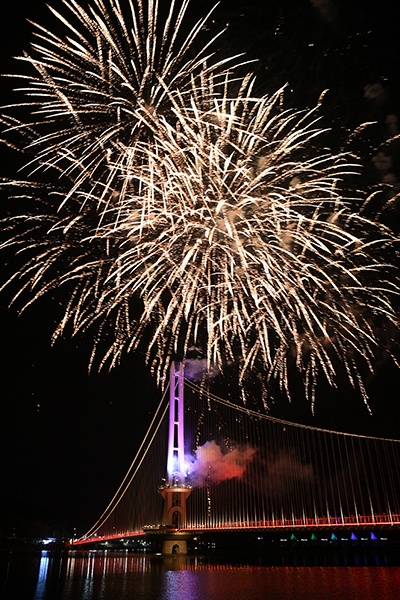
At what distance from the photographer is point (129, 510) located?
5888 centimetres

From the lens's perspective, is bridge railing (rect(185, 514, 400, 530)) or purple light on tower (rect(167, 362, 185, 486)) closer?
bridge railing (rect(185, 514, 400, 530))

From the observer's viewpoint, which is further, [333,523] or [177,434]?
[177,434]

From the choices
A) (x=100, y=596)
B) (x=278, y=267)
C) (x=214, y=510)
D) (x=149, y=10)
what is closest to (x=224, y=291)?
(x=278, y=267)

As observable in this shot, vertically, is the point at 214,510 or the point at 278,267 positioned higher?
the point at 278,267

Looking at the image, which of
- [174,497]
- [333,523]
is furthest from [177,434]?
[333,523]

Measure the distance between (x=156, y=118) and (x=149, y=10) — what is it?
2593mm

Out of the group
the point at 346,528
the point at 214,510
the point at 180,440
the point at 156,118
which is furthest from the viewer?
the point at 180,440

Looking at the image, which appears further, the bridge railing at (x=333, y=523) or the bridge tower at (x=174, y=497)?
the bridge tower at (x=174, y=497)

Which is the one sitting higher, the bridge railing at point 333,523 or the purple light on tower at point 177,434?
the purple light on tower at point 177,434

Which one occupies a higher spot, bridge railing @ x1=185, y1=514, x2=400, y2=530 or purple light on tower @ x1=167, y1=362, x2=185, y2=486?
purple light on tower @ x1=167, y1=362, x2=185, y2=486

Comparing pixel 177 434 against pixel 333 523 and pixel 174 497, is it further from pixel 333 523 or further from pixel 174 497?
pixel 333 523

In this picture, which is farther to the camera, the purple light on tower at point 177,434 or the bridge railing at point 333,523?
the purple light on tower at point 177,434

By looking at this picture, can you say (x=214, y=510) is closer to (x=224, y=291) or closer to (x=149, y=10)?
(x=224, y=291)

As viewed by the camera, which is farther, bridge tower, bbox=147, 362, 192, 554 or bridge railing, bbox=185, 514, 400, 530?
bridge tower, bbox=147, 362, 192, 554
